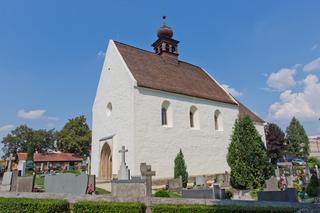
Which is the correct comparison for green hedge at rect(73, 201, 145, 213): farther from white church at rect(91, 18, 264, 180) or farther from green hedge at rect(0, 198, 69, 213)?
white church at rect(91, 18, 264, 180)

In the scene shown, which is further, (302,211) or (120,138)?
(120,138)

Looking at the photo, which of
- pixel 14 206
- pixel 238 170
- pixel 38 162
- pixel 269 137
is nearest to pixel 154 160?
pixel 238 170

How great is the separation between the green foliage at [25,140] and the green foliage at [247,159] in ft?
153

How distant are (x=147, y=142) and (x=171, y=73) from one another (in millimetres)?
7133

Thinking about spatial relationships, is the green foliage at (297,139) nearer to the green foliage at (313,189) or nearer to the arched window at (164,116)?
the arched window at (164,116)

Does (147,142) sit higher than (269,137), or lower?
lower

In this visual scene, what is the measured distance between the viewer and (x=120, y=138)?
1697 centimetres

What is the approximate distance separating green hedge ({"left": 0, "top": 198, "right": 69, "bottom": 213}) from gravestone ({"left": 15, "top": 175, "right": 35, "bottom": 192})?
276 centimetres

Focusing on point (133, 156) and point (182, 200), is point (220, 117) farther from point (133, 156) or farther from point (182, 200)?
point (182, 200)

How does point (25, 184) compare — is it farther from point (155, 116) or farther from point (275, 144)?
point (275, 144)

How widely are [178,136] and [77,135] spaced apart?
1226 inches

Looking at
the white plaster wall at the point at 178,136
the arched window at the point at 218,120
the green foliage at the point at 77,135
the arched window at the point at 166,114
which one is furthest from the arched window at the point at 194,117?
the green foliage at the point at 77,135

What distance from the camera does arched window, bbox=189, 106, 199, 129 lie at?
64.6ft

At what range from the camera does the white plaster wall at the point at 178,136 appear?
1625 cm
